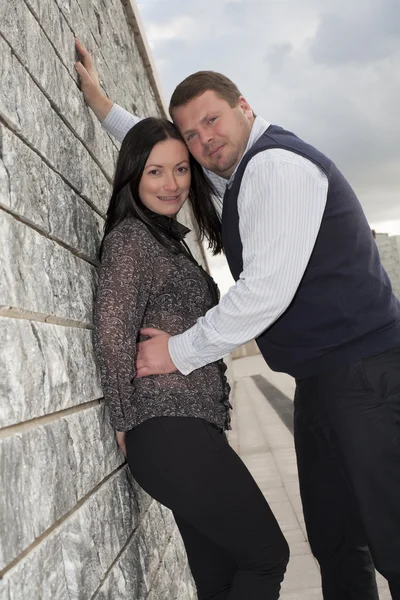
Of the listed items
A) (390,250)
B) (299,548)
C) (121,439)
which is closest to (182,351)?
(121,439)

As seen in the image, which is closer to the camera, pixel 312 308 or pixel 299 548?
pixel 312 308

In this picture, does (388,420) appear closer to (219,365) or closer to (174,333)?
(219,365)

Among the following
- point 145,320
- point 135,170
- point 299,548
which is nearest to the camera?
point 145,320

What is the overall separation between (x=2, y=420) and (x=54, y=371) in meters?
0.32

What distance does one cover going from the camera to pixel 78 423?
4.68 feet

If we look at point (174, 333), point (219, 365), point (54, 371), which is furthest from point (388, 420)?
point (54, 371)

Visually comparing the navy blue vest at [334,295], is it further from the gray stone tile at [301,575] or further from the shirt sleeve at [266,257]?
the gray stone tile at [301,575]

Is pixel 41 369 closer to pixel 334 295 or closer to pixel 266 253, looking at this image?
pixel 266 253

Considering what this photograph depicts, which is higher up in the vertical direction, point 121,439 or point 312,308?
point 312,308

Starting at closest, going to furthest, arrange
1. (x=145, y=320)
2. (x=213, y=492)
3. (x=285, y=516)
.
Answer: (x=213, y=492)
(x=145, y=320)
(x=285, y=516)

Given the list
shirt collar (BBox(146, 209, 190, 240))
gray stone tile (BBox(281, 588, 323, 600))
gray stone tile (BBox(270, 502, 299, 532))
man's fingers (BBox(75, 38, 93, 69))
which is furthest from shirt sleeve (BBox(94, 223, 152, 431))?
gray stone tile (BBox(270, 502, 299, 532))

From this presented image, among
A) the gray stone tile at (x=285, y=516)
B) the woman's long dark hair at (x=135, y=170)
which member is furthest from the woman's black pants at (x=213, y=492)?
the gray stone tile at (x=285, y=516)

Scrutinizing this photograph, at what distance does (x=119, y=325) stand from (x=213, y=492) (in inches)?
19.0

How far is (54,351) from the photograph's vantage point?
132cm
